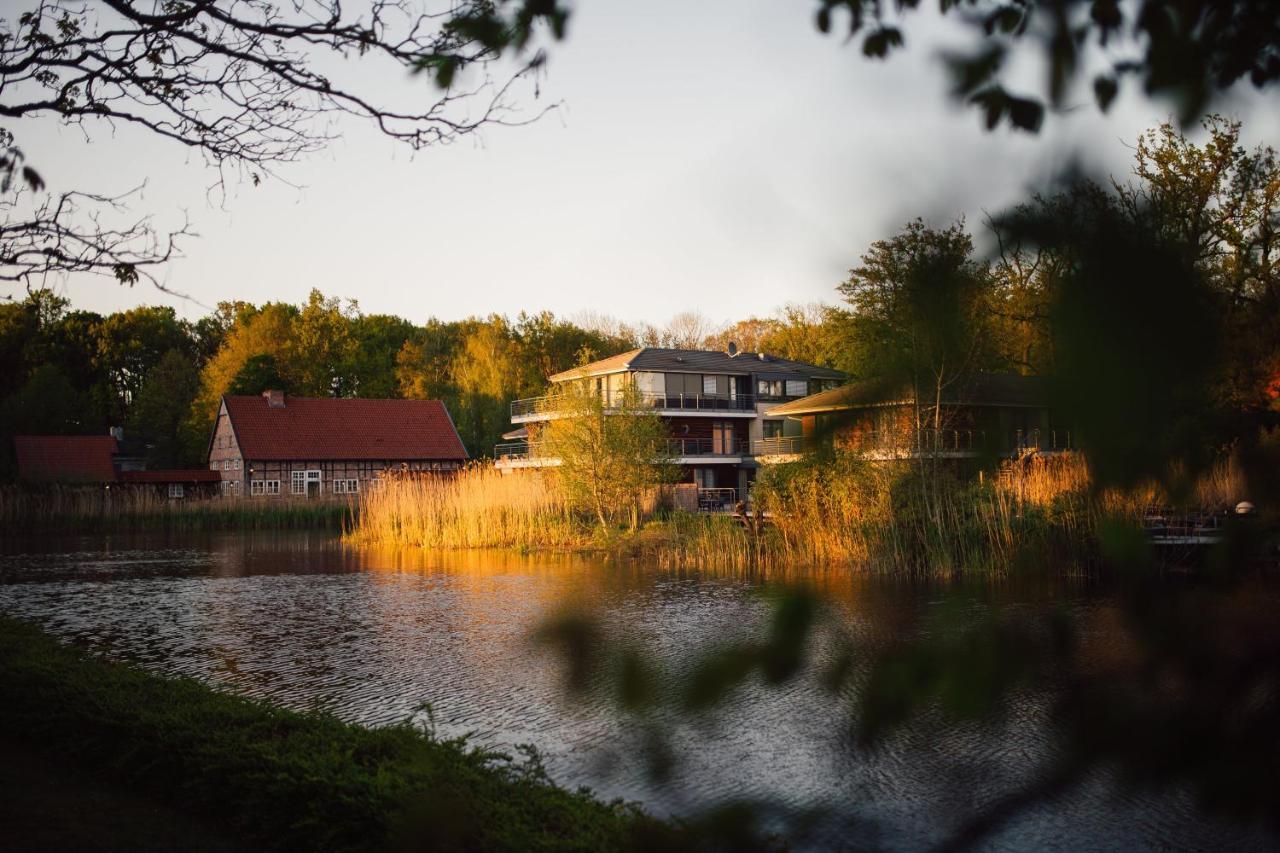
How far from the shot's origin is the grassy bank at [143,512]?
3450 cm

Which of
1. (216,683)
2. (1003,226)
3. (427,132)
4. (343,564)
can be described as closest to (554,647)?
(1003,226)

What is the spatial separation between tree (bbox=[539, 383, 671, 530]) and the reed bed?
32.3 inches

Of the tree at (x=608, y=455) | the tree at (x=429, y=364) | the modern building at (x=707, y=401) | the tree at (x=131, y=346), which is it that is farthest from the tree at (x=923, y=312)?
the tree at (x=131, y=346)

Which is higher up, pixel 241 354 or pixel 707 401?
pixel 241 354

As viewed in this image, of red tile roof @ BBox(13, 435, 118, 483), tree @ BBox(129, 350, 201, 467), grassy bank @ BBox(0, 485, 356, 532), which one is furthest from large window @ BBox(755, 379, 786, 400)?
tree @ BBox(129, 350, 201, 467)

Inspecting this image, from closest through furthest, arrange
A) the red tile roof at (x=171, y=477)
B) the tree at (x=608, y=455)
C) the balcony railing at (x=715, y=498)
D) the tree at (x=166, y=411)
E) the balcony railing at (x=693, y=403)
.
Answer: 1. the tree at (x=608, y=455)
2. the balcony railing at (x=715, y=498)
3. the balcony railing at (x=693, y=403)
4. the red tile roof at (x=171, y=477)
5. the tree at (x=166, y=411)

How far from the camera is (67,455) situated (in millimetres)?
49594

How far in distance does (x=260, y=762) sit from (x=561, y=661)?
506cm

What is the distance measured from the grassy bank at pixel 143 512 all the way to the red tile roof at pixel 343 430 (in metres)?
11.7

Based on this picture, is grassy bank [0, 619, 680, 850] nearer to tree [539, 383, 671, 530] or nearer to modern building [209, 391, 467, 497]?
tree [539, 383, 671, 530]

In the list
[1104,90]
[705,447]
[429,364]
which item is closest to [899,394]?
[1104,90]

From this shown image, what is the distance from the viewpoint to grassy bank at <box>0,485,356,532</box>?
34.5 metres

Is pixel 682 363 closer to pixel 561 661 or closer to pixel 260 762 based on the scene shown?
pixel 260 762

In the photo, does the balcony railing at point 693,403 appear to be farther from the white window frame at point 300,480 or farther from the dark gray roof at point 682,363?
the white window frame at point 300,480
